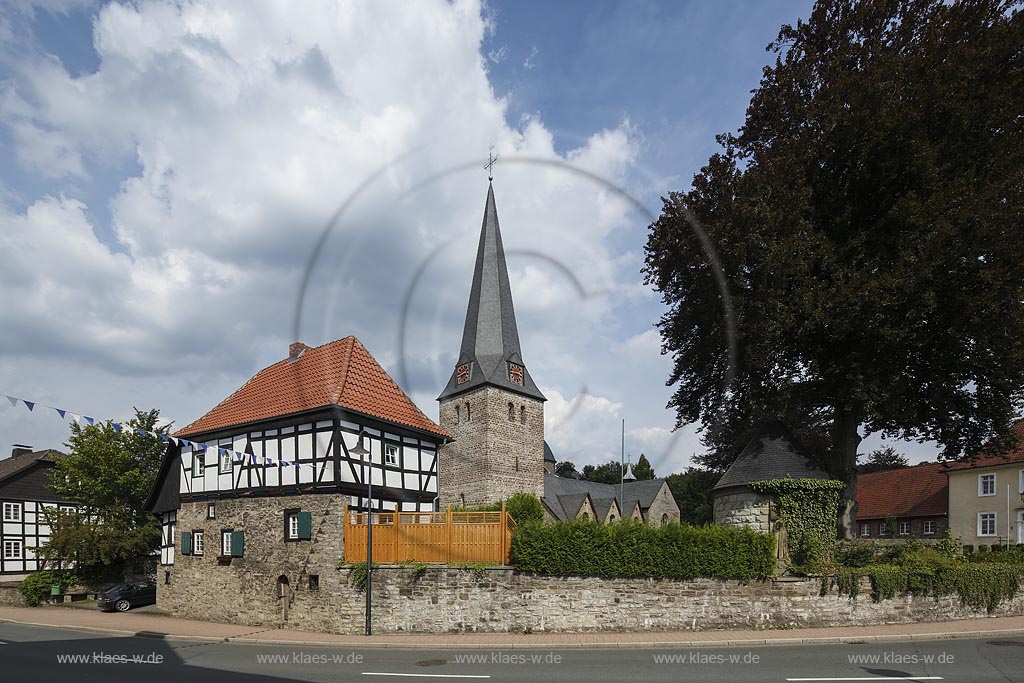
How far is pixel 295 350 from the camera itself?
30281mm

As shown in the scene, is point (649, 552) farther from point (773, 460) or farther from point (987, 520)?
point (987, 520)

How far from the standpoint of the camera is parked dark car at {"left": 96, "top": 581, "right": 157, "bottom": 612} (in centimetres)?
3055

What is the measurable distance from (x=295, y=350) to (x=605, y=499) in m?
53.2

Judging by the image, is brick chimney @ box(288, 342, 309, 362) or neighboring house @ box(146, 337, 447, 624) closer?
neighboring house @ box(146, 337, 447, 624)

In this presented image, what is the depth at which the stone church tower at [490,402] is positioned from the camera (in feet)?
159

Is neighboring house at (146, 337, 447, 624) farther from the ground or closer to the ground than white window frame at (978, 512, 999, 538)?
farther from the ground

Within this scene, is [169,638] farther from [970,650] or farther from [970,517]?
[970,517]

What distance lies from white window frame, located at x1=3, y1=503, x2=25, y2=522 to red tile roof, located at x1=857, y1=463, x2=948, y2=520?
56478mm

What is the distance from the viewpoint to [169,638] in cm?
2105

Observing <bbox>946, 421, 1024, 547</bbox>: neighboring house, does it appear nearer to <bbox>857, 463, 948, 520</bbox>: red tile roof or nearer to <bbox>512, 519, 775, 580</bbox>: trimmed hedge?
<bbox>857, 463, 948, 520</bbox>: red tile roof

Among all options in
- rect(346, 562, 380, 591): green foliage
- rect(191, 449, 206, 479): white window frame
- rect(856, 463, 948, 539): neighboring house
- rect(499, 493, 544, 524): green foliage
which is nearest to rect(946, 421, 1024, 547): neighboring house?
rect(856, 463, 948, 539): neighboring house

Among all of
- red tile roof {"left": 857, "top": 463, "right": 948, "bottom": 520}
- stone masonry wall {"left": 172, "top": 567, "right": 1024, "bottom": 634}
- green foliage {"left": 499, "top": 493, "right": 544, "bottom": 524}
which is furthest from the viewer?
red tile roof {"left": 857, "top": 463, "right": 948, "bottom": 520}

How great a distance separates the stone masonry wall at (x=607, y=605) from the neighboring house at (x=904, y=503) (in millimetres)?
32452

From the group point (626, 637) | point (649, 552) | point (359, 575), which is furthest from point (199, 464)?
point (626, 637)
